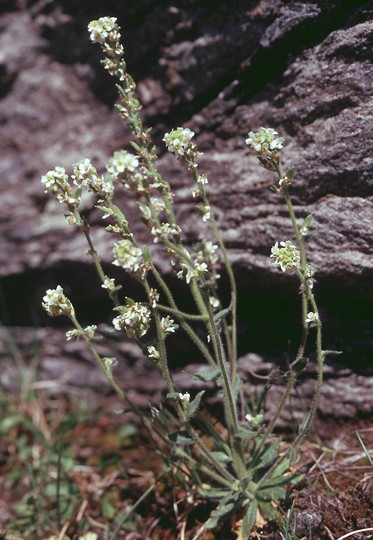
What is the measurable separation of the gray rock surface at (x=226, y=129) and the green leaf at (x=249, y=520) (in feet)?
3.14

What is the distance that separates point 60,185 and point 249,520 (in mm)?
1821

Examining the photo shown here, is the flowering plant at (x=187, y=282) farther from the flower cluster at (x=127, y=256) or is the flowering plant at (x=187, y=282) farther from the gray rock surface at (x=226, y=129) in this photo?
the gray rock surface at (x=226, y=129)

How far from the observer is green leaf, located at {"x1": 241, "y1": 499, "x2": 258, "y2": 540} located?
2.53 metres

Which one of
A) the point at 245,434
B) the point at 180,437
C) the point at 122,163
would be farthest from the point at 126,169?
the point at 245,434

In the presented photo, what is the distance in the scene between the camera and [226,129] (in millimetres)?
3451

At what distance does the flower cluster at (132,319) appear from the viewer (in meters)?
2.25

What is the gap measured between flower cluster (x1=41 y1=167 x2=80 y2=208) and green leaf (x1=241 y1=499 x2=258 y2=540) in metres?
1.70

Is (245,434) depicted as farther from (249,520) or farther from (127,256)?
(127,256)

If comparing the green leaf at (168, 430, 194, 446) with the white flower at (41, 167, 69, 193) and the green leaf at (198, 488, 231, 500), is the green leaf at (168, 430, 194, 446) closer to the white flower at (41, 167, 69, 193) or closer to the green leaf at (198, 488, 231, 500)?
the green leaf at (198, 488, 231, 500)

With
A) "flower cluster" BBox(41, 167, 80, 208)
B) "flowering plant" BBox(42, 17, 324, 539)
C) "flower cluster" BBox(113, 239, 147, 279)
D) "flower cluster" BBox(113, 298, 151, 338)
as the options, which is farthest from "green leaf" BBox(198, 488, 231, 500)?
"flower cluster" BBox(41, 167, 80, 208)

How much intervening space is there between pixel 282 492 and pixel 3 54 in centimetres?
404

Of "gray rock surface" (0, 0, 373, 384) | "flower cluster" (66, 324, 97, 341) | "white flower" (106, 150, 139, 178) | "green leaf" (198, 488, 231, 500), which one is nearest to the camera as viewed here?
"white flower" (106, 150, 139, 178)

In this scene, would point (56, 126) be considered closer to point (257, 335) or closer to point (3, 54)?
point (3, 54)

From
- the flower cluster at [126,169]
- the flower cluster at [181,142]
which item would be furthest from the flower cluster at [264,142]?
the flower cluster at [126,169]
